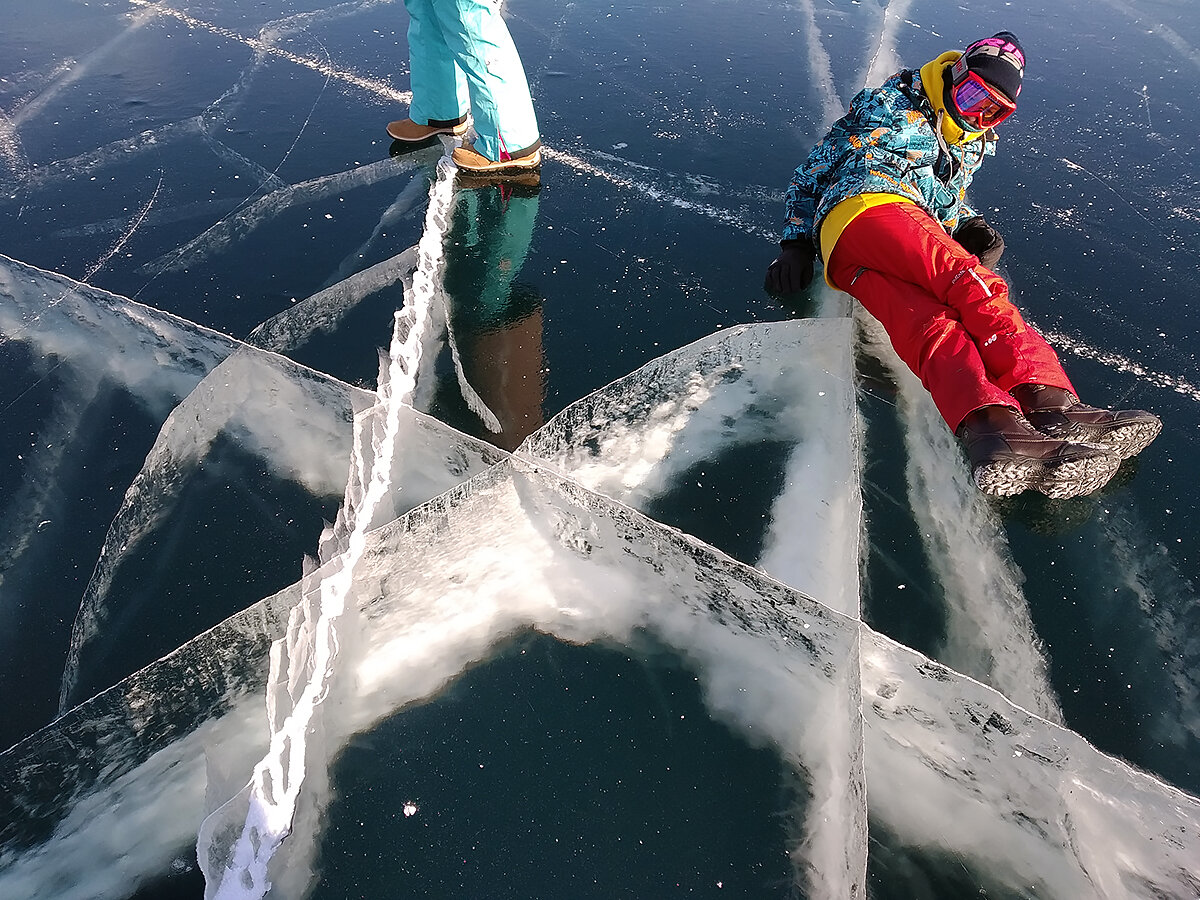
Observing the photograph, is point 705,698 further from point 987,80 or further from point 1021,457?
point 987,80

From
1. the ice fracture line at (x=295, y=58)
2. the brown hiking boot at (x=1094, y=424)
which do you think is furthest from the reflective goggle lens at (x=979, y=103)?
the ice fracture line at (x=295, y=58)

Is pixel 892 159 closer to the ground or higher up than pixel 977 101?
closer to the ground

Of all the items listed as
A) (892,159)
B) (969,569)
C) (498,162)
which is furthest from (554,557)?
(498,162)

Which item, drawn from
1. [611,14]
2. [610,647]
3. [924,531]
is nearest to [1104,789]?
[924,531]

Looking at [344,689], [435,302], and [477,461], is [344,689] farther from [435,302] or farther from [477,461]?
[435,302]

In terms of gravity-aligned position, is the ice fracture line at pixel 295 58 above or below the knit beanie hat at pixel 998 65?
below

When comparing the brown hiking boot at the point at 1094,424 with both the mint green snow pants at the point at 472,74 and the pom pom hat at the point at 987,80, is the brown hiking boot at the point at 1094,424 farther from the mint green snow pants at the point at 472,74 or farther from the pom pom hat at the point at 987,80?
the mint green snow pants at the point at 472,74
